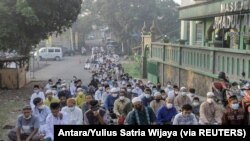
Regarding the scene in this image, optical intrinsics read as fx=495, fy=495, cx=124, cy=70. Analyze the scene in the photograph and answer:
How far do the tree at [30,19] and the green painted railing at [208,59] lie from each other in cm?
591

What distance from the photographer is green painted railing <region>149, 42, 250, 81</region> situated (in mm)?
15880

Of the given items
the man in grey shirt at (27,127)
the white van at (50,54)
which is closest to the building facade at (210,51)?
the man in grey shirt at (27,127)

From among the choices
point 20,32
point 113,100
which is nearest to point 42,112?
point 113,100

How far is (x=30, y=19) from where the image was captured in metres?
24.7

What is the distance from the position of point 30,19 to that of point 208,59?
9839 millimetres

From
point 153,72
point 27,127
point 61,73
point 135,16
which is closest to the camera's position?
point 27,127

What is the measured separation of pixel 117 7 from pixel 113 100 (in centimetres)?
5333

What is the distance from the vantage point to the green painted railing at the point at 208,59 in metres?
15.9

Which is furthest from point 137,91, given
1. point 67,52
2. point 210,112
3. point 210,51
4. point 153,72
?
point 67,52

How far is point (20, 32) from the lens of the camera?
84.5 feet

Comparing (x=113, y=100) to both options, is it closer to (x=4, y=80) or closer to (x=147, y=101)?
(x=147, y=101)

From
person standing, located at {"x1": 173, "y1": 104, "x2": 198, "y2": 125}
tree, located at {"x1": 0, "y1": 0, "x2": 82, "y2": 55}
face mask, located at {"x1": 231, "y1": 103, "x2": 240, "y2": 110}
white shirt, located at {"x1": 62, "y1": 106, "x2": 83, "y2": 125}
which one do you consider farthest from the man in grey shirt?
tree, located at {"x1": 0, "y1": 0, "x2": 82, "y2": 55}

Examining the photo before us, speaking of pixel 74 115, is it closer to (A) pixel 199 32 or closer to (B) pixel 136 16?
(A) pixel 199 32

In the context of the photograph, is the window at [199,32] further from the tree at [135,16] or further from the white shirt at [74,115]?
the tree at [135,16]
